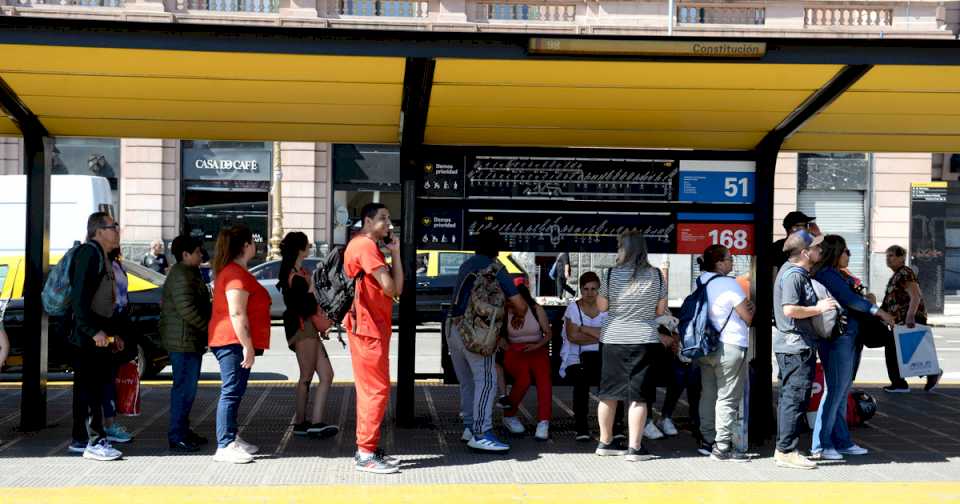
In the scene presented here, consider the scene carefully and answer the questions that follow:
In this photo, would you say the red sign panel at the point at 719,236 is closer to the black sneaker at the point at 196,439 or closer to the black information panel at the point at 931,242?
the black sneaker at the point at 196,439

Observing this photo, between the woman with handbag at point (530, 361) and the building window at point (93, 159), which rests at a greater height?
the building window at point (93, 159)

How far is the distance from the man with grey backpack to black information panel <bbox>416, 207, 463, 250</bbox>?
810 mm

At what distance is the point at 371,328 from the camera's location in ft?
22.3

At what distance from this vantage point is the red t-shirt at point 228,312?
7105 millimetres

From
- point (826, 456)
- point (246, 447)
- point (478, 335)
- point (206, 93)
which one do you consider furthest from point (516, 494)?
point (206, 93)

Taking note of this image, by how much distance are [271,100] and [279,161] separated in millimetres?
18312

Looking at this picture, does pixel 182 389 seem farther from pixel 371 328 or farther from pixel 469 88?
pixel 469 88

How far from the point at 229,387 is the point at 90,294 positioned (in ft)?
3.66

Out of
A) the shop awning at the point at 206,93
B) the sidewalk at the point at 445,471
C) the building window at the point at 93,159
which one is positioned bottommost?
the sidewalk at the point at 445,471

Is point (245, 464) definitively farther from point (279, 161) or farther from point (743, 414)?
point (279, 161)

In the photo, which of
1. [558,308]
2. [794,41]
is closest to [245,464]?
[558,308]

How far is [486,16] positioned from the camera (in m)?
26.3

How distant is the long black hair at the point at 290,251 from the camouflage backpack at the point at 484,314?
4.52ft

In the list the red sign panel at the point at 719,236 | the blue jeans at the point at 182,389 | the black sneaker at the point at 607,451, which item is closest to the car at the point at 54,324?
the blue jeans at the point at 182,389
